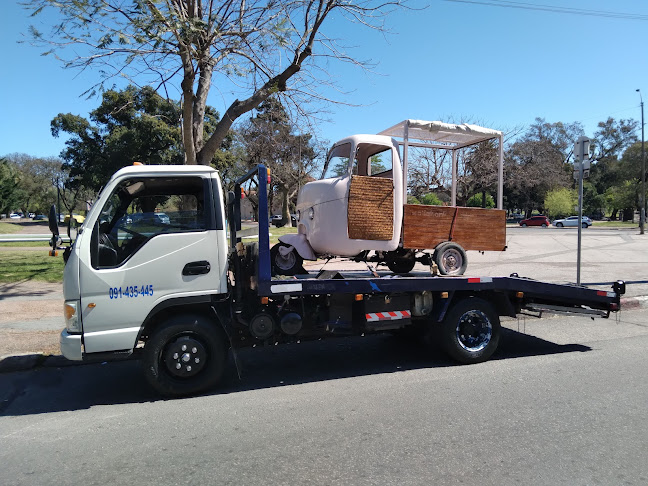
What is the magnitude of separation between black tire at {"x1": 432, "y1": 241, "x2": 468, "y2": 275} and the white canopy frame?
959mm

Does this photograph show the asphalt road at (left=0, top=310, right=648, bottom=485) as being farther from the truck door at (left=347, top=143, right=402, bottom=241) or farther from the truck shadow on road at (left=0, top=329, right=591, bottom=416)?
the truck door at (left=347, top=143, right=402, bottom=241)

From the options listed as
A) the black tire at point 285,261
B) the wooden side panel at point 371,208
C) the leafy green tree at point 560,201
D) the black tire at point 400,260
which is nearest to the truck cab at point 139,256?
the black tire at point 285,261

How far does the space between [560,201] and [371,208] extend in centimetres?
6441

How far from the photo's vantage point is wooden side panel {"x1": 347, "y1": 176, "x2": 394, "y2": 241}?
6152 millimetres

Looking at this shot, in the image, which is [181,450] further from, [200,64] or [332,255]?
[200,64]

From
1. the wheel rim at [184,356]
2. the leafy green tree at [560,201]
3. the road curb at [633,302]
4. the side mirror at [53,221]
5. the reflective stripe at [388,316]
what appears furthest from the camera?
the leafy green tree at [560,201]

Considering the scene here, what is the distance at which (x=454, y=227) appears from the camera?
6758 mm

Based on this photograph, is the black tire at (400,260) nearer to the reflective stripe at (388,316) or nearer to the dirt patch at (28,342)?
the reflective stripe at (388,316)

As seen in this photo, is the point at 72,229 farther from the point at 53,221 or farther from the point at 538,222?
the point at 538,222

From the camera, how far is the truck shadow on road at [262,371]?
17.1ft

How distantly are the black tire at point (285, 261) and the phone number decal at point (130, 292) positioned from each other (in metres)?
2.03

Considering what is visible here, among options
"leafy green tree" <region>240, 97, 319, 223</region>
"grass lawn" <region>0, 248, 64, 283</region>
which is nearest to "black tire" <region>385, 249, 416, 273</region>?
"grass lawn" <region>0, 248, 64, 283</region>

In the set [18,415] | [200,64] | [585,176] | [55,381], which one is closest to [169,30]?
[200,64]

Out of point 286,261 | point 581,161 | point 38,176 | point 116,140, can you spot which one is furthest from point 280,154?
point 38,176
